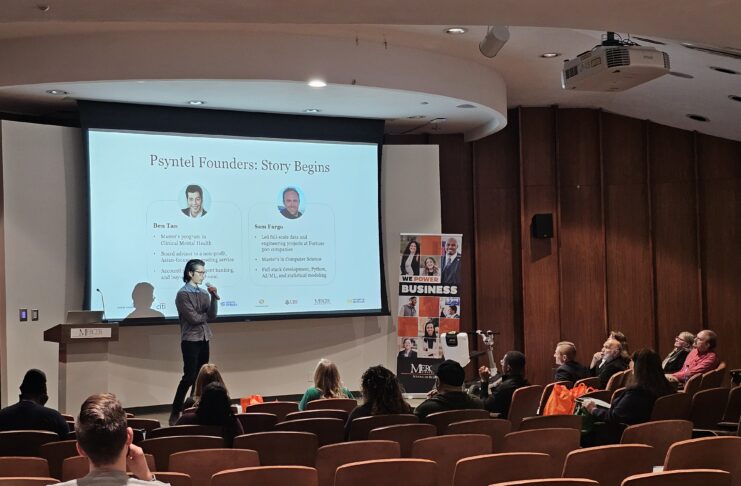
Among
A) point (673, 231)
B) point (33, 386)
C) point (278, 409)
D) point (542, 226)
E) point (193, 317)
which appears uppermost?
point (542, 226)

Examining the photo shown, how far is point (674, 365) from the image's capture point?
939 centimetres

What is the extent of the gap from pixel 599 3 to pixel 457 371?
2460 mm

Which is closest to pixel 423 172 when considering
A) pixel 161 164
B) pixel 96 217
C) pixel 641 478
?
pixel 161 164

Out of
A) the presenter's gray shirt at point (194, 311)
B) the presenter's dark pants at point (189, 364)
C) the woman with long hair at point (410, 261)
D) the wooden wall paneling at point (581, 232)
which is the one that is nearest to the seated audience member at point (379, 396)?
the presenter's dark pants at point (189, 364)

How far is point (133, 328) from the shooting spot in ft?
32.1

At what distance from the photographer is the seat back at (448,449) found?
430 cm

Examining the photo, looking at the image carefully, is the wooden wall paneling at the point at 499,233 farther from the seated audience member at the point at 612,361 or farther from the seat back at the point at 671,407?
the seat back at the point at 671,407

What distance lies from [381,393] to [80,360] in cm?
353

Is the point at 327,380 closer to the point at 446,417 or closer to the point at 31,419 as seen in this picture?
the point at 446,417

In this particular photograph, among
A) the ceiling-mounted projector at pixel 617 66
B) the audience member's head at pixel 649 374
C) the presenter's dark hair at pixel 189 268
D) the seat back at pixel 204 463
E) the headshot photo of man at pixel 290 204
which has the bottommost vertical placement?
the seat back at pixel 204 463

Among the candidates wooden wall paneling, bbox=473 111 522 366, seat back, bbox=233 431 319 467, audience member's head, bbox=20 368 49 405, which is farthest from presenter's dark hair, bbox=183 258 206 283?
seat back, bbox=233 431 319 467

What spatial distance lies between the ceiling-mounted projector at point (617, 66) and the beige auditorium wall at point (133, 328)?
4.84 meters

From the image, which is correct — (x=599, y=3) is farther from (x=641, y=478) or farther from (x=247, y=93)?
(x=247, y=93)

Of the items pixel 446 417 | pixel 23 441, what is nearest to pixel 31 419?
pixel 23 441
